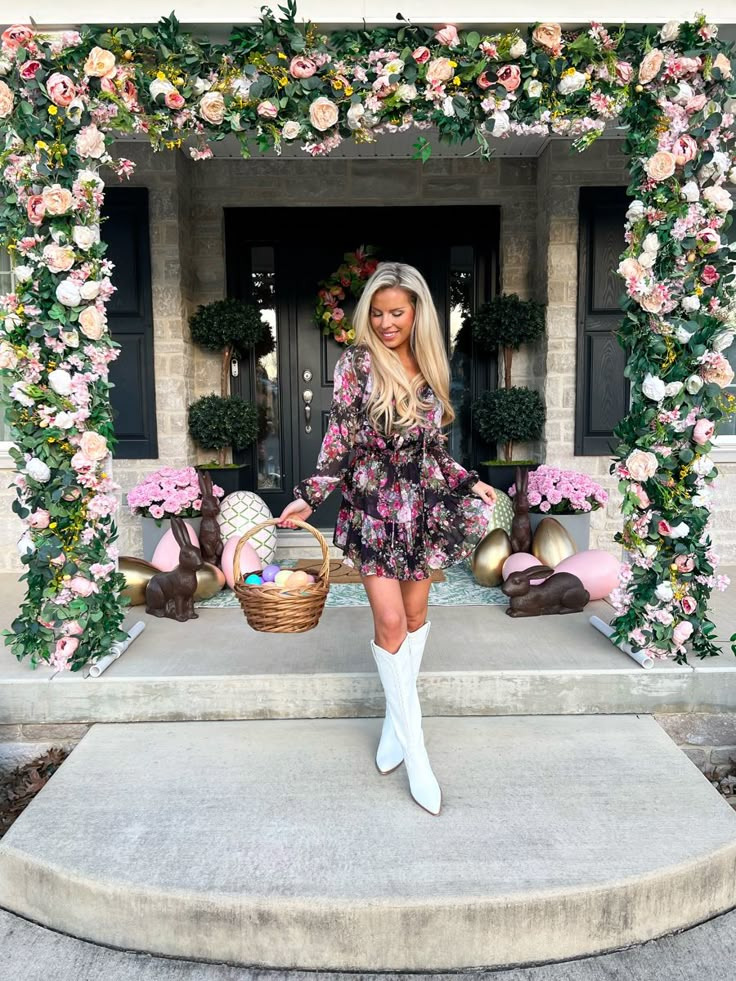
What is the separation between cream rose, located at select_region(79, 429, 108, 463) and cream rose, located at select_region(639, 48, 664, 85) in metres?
2.65

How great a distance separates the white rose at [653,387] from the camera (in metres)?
2.95

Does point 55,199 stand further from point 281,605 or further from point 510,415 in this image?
point 510,415

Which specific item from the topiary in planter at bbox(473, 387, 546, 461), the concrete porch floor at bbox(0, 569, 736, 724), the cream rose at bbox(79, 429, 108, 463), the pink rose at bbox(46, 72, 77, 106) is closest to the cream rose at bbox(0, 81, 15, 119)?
the pink rose at bbox(46, 72, 77, 106)

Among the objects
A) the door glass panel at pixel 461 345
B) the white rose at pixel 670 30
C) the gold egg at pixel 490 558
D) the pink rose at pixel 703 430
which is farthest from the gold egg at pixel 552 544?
the white rose at pixel 670 30

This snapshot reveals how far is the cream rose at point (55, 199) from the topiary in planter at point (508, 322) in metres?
3.28

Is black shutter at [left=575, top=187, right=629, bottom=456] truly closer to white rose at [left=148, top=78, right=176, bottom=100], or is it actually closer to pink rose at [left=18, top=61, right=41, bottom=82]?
white rose at [left=148, top=78, right=176, bottom=100]

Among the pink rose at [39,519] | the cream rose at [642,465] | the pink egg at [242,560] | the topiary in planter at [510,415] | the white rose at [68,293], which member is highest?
the white rose at [68,293]

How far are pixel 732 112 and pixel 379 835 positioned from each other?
10.1 ft

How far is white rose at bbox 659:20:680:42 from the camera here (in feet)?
9.07

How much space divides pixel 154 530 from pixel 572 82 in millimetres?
3547

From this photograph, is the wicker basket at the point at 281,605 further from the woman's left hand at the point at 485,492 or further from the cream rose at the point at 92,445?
the cream rose at the point at 92,445

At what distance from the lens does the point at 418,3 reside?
277 cm

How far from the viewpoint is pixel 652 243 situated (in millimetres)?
2912

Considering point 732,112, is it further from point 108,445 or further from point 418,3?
point 108,445
